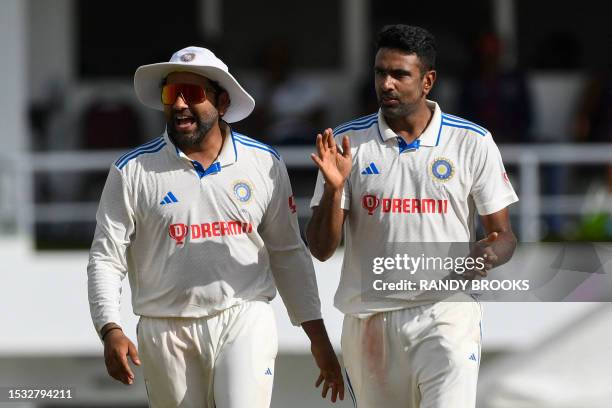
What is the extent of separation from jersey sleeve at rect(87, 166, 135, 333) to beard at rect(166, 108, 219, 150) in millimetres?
267

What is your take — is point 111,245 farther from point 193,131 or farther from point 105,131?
point 105,131

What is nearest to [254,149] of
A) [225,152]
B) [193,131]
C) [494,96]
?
[225,152]

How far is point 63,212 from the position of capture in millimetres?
11930

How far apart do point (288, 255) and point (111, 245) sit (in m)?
0.73

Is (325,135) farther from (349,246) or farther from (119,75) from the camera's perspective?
(119,75)

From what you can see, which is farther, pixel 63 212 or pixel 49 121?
pixel 49 121

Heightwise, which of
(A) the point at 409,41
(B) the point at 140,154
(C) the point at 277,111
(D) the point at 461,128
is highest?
(A) the point at 409,41

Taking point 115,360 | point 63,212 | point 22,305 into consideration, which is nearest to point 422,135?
point 115,360

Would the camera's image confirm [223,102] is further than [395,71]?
Yes

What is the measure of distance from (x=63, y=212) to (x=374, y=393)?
656cm

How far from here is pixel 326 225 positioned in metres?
5.57

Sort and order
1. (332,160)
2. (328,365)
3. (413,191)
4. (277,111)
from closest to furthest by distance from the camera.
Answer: (332,160) < (413,191) < (328,365) < (277,111)

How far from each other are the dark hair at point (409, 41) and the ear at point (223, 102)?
649mm

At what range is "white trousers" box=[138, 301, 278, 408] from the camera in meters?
5.64
